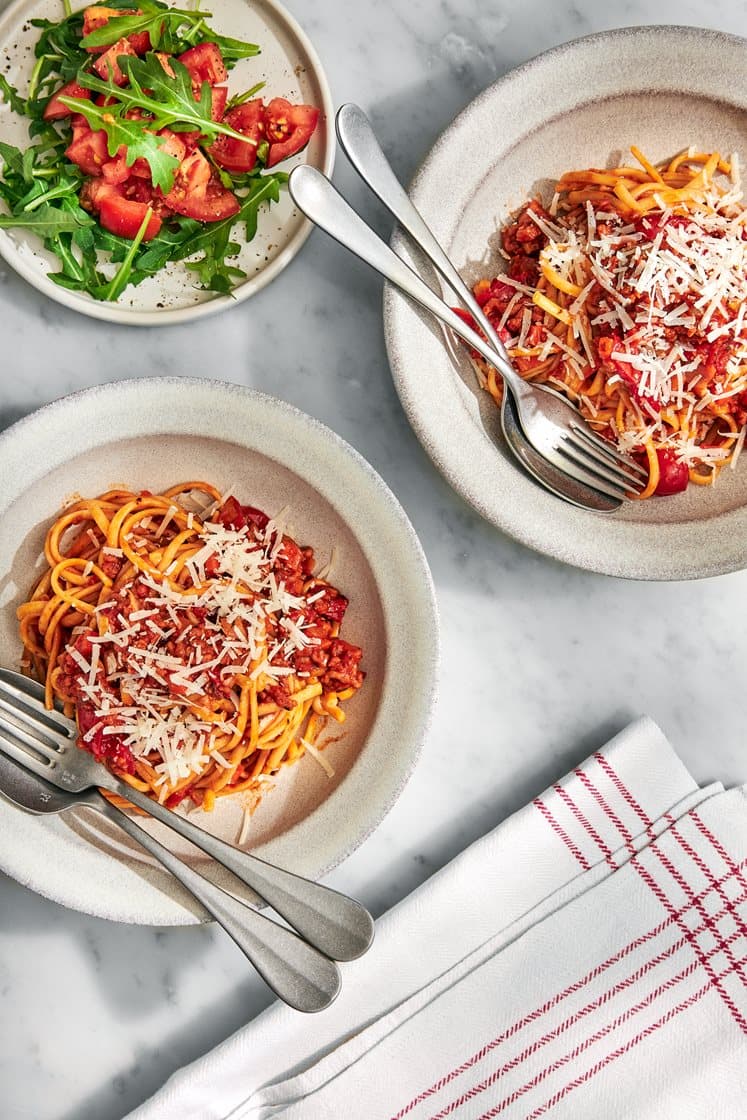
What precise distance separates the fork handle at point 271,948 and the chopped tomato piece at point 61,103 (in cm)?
148

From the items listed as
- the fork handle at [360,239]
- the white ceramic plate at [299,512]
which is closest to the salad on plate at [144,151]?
the fork handle at [360,239]

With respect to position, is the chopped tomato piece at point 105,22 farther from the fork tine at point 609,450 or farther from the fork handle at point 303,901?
the fork handle at point 303,901

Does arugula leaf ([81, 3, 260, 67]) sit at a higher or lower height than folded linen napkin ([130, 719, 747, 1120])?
higher

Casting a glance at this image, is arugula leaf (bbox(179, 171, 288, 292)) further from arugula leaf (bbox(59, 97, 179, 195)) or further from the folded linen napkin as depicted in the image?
the folded linen napkin

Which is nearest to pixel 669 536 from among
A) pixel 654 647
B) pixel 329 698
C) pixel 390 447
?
pixel 654 647

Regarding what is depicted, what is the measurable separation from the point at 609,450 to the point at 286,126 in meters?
0.97

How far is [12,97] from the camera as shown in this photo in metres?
2.08

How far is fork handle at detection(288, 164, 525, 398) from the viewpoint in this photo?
1946mm

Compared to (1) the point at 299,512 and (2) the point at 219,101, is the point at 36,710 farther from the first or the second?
(2) the point at 219,101

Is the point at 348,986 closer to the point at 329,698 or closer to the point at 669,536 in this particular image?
the point at 329,698

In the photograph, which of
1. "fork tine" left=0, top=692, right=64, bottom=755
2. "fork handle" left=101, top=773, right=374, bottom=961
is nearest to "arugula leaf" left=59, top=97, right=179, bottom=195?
"fork tine" left=0, top=692, right=64, bottom=755

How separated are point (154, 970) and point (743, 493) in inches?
67.2

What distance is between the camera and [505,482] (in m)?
2.06

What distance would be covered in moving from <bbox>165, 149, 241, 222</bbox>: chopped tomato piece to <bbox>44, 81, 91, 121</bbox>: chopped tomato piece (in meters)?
0.24
